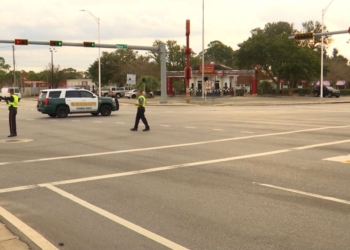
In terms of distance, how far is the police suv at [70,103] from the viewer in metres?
27.7

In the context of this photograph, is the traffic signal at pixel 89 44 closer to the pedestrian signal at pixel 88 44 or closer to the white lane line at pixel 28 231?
the pedestrian signal at pixel 88 44

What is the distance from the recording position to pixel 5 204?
24.7 ft

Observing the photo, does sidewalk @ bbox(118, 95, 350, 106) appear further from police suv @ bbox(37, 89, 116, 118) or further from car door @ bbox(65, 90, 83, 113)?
car door @ bbox(65, 90, 83, 113)

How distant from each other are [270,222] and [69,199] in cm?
337

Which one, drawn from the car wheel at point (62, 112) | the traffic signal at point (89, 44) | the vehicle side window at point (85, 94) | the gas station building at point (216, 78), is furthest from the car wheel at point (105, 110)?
the gas station building at point (216, 78)

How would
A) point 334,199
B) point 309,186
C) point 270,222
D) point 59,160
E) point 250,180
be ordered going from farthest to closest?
point 59,160 → point 250,180 → point 309,186 → point 334,199 → point 270,222

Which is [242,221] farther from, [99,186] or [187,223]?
[99,186]

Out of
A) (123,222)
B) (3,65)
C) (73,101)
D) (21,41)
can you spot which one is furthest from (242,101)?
(3,65)

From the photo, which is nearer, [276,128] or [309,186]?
[309,186]

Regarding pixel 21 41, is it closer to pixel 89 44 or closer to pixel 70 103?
pixel 89 44

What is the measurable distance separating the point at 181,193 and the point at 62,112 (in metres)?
21.1

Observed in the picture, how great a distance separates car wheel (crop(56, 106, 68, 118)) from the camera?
2780 cm

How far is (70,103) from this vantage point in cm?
2817

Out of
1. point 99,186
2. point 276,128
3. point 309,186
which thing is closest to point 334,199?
point 309,186
